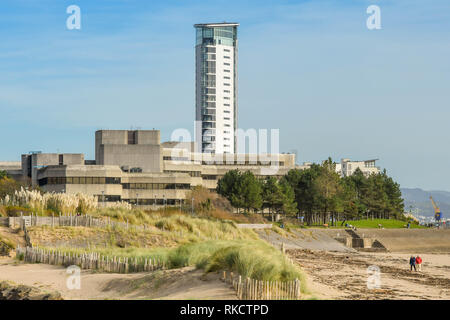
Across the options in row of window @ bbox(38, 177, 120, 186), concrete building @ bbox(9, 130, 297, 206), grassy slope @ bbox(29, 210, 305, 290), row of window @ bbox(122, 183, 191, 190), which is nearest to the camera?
grassy slope @ bbox(29, 210, 305, 290)

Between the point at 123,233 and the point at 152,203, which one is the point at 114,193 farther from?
the point at 123,233

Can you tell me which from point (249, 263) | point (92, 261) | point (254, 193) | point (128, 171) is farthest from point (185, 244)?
point (128, 171)

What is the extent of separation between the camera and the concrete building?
104188mm

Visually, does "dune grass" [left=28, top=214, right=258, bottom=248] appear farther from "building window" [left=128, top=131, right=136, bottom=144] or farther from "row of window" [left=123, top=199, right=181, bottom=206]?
"building window" [left=128, top=131, right=136, bottom=144]

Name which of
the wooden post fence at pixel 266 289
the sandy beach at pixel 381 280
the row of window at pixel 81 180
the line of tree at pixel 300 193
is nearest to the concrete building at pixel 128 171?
the row of window at pixel 81 180

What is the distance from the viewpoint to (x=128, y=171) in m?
114

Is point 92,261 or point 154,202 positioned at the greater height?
point 154,202

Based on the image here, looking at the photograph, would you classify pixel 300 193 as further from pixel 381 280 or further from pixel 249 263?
pixel 249 263

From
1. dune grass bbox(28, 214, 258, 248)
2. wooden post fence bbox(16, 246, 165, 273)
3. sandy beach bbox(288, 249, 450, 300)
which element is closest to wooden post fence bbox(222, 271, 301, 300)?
sandy beach bbox(288, 249, 450, 300)

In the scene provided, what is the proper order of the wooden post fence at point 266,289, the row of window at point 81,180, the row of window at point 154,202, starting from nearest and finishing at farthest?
the wooden post fence at point 266,289 → the row of window at point 81,180 → the row of window at point 154,202

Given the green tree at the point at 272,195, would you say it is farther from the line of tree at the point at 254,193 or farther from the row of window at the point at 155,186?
the row of window at the point at 155,186

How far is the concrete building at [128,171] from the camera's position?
104 metres

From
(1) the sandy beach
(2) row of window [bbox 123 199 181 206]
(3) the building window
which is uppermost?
(3) the building window
